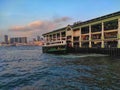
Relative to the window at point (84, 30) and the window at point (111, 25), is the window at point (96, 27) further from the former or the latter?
the window at point (111, 25)

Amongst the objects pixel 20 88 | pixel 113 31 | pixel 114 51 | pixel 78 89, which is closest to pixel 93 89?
pixel 78 89

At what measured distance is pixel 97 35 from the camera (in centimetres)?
5416

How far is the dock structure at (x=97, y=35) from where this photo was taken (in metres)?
44.5

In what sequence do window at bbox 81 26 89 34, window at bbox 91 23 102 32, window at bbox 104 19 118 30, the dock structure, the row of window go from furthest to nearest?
window at bbox 81 26 89 34 → window at bbox 91 23 102 32 → the row of window → window at bbox 104 19 118 30 → the dock structure

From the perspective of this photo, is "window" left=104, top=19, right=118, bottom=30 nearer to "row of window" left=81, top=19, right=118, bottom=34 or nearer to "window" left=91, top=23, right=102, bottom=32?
"row of window" left=81, top=19, right=118, bottom=34

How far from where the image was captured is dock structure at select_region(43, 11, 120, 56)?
44.5 metres

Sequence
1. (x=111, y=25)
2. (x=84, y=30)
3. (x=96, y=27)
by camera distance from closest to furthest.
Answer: (x=111, y=25)
(x=96, y=27)
(x=84, y=30)

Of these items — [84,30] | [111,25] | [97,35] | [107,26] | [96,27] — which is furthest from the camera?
[84,30]

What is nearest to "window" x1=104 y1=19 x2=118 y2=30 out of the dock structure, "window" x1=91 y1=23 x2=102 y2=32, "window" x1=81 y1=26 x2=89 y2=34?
the dock structure

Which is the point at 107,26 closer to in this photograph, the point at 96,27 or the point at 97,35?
the point at 97,35

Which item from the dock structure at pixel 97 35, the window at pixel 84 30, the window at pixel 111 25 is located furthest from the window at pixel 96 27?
the window at pixel 111 25

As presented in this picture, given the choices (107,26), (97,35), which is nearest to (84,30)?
(97,35)

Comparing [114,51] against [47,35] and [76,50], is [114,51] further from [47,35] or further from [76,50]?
[47,35]

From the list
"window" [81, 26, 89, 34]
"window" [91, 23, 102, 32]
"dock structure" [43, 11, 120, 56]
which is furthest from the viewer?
"window" [81, 26, 89, 34]
